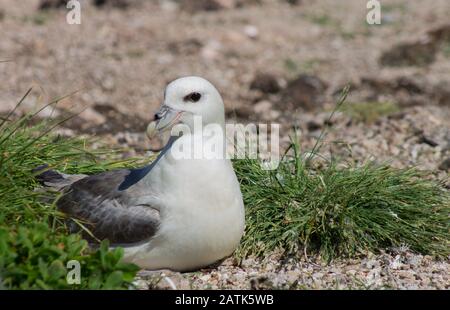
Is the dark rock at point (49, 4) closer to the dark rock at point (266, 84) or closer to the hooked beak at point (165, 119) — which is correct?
the dark rock at point (266, 84)

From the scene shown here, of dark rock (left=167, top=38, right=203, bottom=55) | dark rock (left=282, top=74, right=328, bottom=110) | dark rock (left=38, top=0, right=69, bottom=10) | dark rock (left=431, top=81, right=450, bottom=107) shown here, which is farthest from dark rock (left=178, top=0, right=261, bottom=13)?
dark rock (left=431, top=81, right=450, bottom=107)

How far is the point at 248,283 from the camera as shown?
546 cm

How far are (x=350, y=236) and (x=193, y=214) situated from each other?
4.46 feet

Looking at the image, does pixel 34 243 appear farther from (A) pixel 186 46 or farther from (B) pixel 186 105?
(A) pixel 186 46

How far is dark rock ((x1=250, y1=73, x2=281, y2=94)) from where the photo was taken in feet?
37.7

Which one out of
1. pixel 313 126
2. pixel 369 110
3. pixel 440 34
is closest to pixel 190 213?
pixel 313 126

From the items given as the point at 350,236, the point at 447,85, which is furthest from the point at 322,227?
the point at 447,85

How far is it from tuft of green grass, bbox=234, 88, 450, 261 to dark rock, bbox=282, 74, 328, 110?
181 inches

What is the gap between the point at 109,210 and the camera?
17.9 ft

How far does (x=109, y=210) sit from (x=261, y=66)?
7.51m

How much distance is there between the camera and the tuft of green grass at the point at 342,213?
234 inches

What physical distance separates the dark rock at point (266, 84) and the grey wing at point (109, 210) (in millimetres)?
5882

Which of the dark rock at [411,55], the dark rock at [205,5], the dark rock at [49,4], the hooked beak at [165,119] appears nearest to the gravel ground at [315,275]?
the hooked beak at [165,119]

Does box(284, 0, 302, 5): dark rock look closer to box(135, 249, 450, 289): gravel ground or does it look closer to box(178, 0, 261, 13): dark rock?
box(178, 0, 261, 13): dark rock
